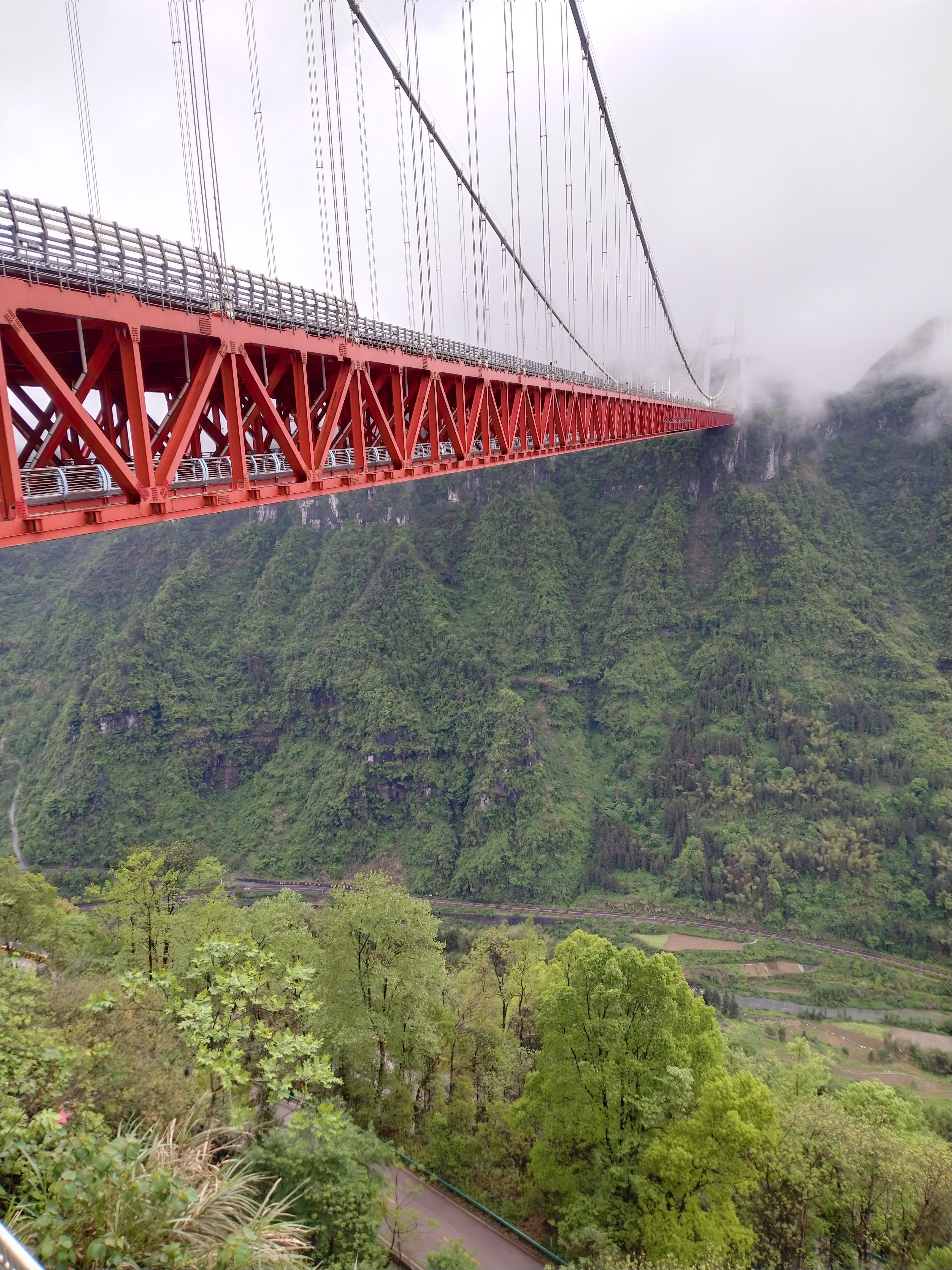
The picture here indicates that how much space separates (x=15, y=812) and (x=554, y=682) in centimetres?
4811

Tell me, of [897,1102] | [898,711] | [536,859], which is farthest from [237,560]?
[897,1102]

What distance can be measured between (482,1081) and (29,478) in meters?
14.3

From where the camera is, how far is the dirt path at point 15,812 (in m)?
50.9

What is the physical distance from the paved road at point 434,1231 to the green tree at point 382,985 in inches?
60.8

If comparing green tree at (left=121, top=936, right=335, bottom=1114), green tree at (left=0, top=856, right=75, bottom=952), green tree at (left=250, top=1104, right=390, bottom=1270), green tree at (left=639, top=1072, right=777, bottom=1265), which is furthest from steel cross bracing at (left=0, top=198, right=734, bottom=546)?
green tree at (left=0, top=856, right=75, bottom=952)

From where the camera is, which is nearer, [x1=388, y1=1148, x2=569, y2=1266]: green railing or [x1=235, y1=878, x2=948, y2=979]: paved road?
[x1=388, y1=1148, x2=569, y2=1266]: green railing

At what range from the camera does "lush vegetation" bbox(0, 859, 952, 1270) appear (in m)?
4.78

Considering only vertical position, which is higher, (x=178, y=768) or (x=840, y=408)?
(x=840, y=408)

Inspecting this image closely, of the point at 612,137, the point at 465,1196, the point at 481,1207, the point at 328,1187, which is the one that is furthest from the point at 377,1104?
the point at 612,137

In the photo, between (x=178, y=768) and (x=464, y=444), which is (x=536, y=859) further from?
(x=464, y=444)

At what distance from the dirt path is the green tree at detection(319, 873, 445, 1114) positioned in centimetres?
4643

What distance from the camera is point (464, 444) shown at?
12109 millimetres

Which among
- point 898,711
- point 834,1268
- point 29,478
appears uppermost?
point 29,478

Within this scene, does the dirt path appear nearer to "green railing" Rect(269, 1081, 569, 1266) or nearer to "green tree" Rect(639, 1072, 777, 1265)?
"green railing" Rect(269, 1081, 569, 1266)
